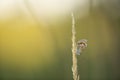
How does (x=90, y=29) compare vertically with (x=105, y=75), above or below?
above

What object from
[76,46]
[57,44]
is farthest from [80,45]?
[57,44]

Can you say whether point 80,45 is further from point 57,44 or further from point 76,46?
point 57,44

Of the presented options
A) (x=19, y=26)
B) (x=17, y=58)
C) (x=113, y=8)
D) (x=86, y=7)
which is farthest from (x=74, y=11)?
(x=17, y=58)

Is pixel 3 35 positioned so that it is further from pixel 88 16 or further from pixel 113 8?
pixel 113 8
